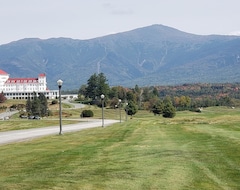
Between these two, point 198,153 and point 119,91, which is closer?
point 198,153

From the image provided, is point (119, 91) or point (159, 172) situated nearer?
point (159, 172)

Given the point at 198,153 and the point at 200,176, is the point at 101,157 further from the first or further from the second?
the point at 200,176

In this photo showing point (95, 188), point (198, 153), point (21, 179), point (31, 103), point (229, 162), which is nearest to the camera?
point (95, 188)

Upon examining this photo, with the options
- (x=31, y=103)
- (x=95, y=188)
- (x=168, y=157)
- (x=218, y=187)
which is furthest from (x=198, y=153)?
(x=31, y=103)

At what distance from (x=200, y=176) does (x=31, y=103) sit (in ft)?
310

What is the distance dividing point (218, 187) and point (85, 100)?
170 meters

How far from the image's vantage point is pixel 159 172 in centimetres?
1355

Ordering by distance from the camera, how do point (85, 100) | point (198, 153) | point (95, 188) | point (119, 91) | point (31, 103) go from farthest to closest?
1. point (85, 100)
2. point (119, 91)
3. point (31, 103)
4. point (198, 153)
5. point (95, 188)

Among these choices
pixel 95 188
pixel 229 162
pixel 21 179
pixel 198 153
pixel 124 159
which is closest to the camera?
pixel 95 188

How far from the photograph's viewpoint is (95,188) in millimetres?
11617

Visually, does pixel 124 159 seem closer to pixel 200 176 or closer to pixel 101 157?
pixel 101 157

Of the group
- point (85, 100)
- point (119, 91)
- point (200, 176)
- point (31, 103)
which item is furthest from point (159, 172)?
point (85, 100)

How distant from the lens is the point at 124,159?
16.3m

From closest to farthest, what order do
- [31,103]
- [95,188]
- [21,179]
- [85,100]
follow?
[95,188], [21,179], [31,103], [85,100]
